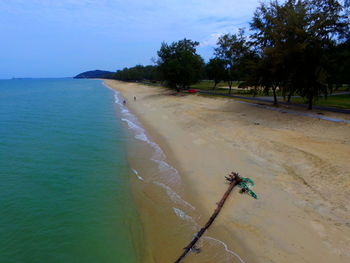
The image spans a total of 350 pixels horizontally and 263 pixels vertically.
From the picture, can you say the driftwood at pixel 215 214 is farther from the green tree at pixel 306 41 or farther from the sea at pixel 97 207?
the green tree at pixel 306 41

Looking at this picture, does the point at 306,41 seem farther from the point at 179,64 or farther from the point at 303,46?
the point at 179,64

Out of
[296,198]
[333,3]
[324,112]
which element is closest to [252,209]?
[296,198]

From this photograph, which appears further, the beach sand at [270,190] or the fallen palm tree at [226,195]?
the fallen palm tree at [226,195]

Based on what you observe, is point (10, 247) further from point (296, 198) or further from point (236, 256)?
point (296, 198)

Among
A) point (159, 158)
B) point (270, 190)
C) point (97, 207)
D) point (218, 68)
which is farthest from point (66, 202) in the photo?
point (218, 68)

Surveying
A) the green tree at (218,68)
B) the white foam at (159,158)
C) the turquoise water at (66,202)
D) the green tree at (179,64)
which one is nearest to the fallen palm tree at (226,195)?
the turquoise water at (66,202)

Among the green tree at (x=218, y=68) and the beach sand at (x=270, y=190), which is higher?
the green tree at (x=218, y=68)
